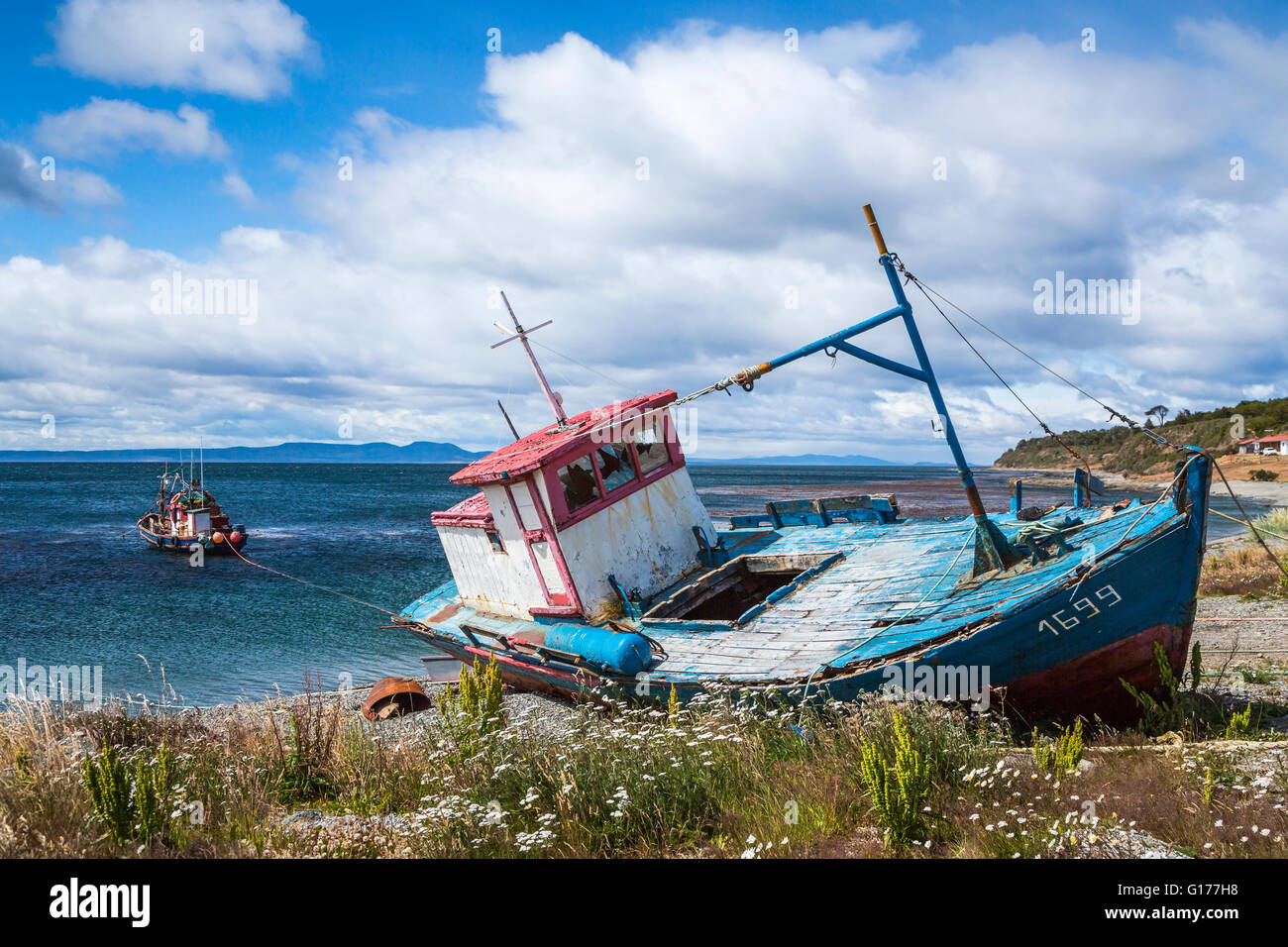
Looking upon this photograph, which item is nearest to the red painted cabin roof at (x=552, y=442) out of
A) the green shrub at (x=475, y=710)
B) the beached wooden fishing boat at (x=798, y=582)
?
the beached wooden fishing boat at (x=798, y=582)

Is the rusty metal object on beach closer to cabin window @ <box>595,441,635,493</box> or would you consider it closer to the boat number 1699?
cabin window @ <box>595,441,635,493</box>

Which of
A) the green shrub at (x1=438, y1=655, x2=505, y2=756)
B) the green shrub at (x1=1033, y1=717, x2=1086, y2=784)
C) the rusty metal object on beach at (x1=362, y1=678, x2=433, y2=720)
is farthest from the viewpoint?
the rusty metal object on beach at (x1=362, y1=678, x2=433, y2=720)

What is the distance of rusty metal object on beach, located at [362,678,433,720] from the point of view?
1445cm

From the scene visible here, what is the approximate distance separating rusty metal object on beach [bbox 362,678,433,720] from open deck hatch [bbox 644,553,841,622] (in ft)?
17.7

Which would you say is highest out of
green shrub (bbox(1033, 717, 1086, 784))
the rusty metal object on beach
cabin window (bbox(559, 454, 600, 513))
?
cabin window (bbox(559, 454, 600, 513))

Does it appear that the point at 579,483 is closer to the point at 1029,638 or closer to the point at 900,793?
the point at 1029,638

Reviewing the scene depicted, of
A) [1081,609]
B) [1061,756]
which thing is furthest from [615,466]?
[1061,756]

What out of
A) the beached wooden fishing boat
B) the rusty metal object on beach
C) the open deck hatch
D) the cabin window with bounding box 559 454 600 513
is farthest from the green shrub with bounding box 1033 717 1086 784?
the rusty metal object on beach

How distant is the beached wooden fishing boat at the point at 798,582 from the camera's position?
8555 millimetres

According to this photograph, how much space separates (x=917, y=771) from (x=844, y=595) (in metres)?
5.87

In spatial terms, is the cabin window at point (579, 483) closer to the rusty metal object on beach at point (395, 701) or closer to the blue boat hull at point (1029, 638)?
the blue boat hull at point (1029, 638)

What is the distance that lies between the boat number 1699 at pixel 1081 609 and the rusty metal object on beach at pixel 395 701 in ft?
36.4

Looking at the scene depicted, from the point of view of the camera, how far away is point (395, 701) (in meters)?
14.7
